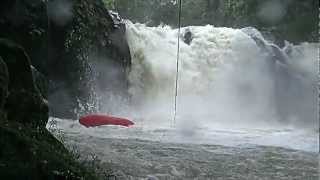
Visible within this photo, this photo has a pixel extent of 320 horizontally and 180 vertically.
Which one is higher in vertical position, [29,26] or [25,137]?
[29,26]

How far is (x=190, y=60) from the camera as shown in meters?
15.1

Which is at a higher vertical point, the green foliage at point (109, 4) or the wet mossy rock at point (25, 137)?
the green foliage at point (109, 4)

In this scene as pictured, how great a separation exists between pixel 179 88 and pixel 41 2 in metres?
5.18

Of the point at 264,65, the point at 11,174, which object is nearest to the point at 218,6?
the point at 264,65

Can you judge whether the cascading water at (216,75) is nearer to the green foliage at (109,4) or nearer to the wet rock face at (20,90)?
the green foliage at (109,4)

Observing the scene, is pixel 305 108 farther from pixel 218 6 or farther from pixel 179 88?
pixel 218 6

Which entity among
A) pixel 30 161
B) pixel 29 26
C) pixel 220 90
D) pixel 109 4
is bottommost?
pixel 30 161

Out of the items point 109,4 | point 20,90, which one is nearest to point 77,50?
point 20,90

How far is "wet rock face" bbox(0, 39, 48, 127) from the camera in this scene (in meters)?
4.70

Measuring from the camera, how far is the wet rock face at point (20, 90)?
15.4 ft

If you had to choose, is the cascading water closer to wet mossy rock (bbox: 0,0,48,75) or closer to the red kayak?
the red kayak

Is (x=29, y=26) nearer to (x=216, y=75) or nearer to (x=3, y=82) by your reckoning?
(x=216, y=75)

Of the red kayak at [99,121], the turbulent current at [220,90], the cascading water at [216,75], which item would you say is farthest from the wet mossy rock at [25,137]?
the cascading water at [216,75]

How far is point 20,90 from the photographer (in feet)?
15.7
